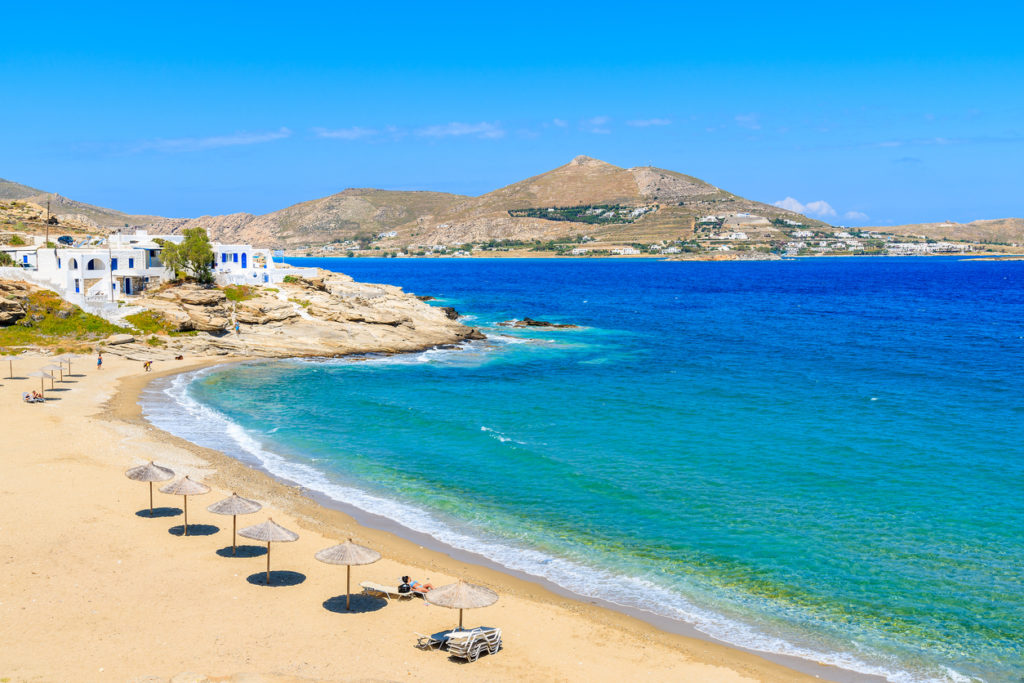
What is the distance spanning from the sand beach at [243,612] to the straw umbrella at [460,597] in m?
1.38

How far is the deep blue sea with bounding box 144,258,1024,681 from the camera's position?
2198 cm

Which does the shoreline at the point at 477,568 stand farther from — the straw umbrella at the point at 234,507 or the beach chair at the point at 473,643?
the straw umbrella at the point at 234,507

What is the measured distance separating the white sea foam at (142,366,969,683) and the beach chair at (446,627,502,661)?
4.62 meters

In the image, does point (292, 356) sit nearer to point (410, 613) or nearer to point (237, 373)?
point (237, 373)

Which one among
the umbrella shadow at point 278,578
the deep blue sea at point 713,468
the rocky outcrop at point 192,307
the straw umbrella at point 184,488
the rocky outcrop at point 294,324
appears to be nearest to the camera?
the deep blue sea at point 713,468

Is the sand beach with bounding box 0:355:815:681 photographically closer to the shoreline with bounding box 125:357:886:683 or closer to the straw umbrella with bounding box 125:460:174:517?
the shoreline with bounding box 125:357:886:683

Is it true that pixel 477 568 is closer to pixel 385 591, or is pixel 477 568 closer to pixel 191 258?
pixel 385 591

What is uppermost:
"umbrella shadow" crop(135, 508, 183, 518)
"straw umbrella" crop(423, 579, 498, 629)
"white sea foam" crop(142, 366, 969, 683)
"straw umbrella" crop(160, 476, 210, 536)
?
"straw umbrella" crop(160, 476, 210, 536)

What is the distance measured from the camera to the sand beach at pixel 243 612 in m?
17.6

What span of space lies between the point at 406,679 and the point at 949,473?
27.6 meters

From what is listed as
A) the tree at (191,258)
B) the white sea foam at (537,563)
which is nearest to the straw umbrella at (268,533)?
the white sea foam at (537,563)

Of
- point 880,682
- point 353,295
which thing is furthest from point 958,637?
point 353,295

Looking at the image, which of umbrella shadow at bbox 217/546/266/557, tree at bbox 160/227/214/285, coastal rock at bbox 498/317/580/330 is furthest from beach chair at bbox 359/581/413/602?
coastal rock at bbox 498/317/580/330

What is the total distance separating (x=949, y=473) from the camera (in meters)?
33.4
